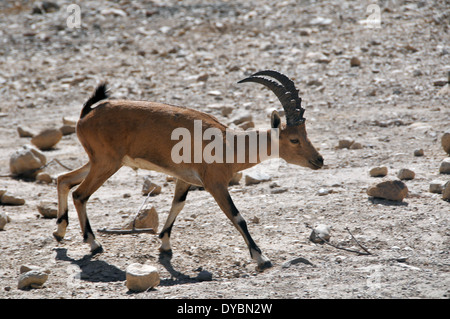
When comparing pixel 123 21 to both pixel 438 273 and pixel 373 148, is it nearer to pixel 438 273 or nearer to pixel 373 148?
pixel 373 148

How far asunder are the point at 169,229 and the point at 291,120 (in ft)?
6.53

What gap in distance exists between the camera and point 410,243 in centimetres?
674

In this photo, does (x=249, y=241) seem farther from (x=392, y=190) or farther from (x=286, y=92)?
(x=392, y=190)

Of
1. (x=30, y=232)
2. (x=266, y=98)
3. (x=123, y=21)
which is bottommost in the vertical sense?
(x=30, y=232)

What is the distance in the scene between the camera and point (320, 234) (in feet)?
23.1

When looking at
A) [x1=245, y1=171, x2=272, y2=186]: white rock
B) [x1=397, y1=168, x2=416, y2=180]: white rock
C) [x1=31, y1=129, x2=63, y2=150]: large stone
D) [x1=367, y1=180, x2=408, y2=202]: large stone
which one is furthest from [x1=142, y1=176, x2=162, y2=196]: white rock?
[x1=397, y1=168, x2=416, y2=180]: white rock

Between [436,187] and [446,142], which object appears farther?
[446,142]

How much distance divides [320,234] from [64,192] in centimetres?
320

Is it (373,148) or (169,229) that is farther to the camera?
(373,148)

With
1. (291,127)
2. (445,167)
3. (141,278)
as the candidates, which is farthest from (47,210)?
(445,167)

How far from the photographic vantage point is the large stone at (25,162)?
1000 cm

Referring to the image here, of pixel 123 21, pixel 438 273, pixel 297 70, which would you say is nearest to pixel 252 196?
pixel 438 273

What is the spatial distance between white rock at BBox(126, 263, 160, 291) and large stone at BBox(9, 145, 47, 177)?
15.7 ft

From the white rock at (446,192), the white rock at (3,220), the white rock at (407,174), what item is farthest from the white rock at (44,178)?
the white rock at (446,192)
